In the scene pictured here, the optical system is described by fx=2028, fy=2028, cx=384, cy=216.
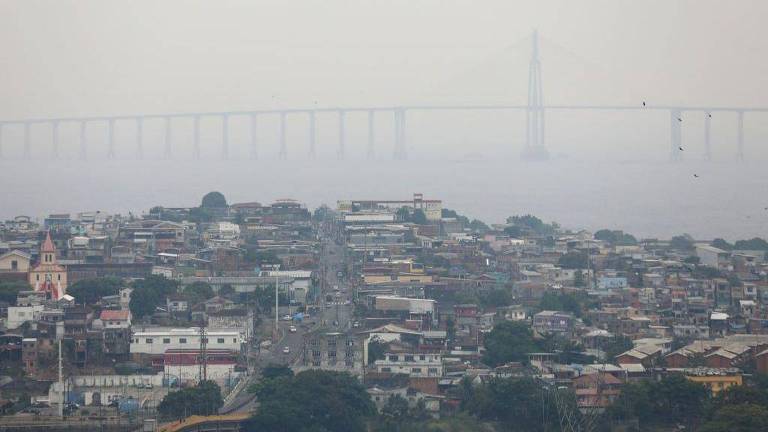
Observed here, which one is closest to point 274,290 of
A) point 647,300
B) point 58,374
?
point 647,300

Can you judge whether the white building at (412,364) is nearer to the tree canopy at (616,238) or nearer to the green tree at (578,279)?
the green tree at (578,279)

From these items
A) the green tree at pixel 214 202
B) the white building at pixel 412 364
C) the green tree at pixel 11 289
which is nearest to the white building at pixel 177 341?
the white building at pixel 412 364

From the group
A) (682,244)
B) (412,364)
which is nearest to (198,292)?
(412,364)

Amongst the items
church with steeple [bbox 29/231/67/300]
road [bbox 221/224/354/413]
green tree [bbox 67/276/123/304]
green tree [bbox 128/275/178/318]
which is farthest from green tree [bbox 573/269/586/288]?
church with steeple [bbox 29/231/67/300]

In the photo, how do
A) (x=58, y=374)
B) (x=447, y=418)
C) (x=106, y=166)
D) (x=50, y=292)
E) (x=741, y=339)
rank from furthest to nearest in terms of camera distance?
(x=106, y=166), (x=50, y=292), (x=741, y=339), (x=58, y=374), (x=447, y=418)

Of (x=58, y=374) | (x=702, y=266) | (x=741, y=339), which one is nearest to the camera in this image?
(x=58, y=374)

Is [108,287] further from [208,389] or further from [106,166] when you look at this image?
[106,166]

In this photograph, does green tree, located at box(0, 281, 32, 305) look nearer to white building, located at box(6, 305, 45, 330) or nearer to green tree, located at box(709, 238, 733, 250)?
white building, located at box(6, 305, 45, 330)
